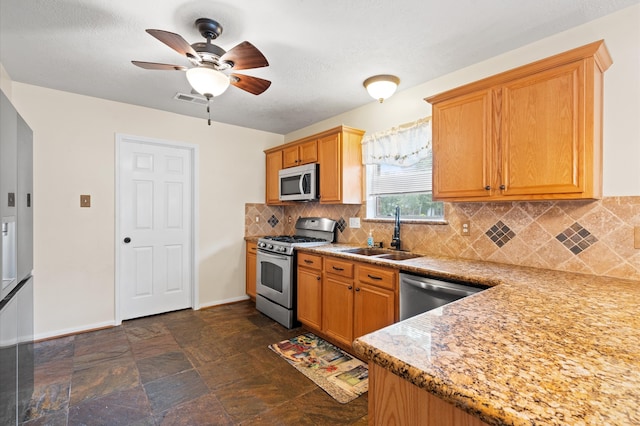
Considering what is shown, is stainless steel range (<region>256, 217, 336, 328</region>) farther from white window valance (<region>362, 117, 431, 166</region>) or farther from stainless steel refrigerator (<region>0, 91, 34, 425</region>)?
stainless steel refrigerator (<region>0, 91, 34, 425</region>)

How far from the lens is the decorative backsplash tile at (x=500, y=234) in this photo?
7.19 ft

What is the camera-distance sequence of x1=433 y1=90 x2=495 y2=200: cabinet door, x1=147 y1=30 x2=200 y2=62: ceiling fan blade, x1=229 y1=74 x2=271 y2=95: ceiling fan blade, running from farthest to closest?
x1=229 y1=74 x2=271 y2=95: ceiling fan blade, x1=433 y1=90 x2=495 y2=200: cabinet door, x1=147 y1=30 x2=200 y2=62: ceiling fan blade

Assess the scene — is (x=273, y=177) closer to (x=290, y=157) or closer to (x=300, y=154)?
(x=290, y=157)

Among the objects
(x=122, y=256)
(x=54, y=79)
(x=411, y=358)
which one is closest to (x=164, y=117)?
(x=54, y=79)

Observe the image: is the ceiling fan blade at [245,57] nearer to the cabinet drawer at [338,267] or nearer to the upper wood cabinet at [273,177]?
the cabinet drawer at [338,267]

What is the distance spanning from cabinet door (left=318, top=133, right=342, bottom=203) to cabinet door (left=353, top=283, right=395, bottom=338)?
1.10m

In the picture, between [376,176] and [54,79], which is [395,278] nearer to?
[376,176]

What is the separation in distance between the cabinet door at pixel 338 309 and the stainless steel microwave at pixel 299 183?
3.60 feet

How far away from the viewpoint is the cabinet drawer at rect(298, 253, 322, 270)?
2.90 m

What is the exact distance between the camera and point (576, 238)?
189 centimetres

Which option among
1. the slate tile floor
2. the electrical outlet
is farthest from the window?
the slate tile floor

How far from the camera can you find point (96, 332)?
121 inches

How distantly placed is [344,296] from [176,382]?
1.41 meters

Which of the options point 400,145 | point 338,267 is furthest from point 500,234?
point 338,267
